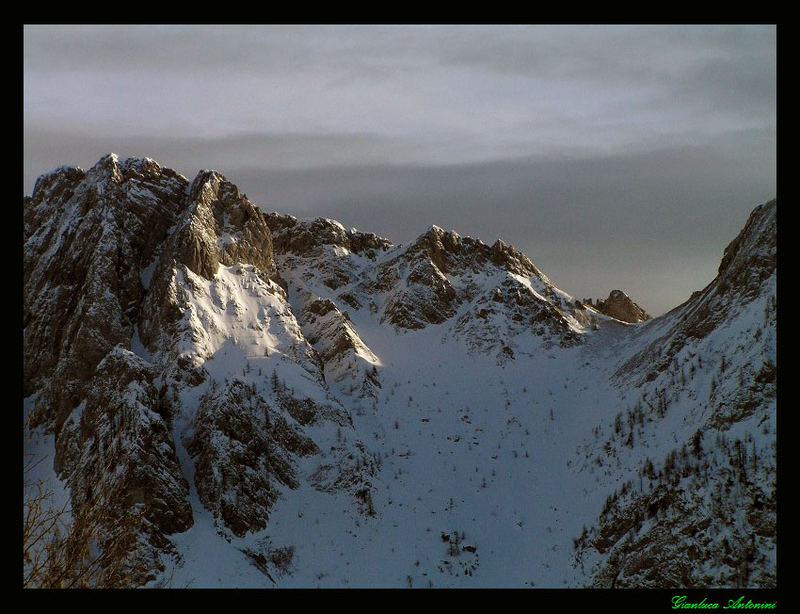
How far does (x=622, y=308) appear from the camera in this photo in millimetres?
105250

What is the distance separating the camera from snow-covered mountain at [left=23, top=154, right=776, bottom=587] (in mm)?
49750

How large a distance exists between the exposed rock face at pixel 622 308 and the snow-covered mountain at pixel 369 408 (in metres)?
10.9

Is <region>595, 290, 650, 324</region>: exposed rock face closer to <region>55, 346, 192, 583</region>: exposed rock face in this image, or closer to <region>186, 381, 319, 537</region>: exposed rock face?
<region>186, 381, 319, 537</region>: exposed rock face

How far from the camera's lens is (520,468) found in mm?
67438

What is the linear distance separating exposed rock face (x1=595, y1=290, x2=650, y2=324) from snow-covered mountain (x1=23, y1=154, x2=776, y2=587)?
1089 centimetres

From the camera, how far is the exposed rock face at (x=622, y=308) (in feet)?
343

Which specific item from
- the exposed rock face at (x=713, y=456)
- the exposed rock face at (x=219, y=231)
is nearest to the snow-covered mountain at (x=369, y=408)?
the exposed rock face at (x=713, y=456)

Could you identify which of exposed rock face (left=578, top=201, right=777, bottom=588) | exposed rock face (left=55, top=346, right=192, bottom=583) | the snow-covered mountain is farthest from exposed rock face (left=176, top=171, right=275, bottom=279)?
exposed rock face (left=578, top=201, right=777, bottom=588)

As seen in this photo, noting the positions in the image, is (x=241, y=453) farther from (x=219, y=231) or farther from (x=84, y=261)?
(x=219, y=231)

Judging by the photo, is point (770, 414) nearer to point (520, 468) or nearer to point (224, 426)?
point (520, 468)

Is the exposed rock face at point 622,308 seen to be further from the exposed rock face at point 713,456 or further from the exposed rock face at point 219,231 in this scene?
the exposed rock face at point 219,231
